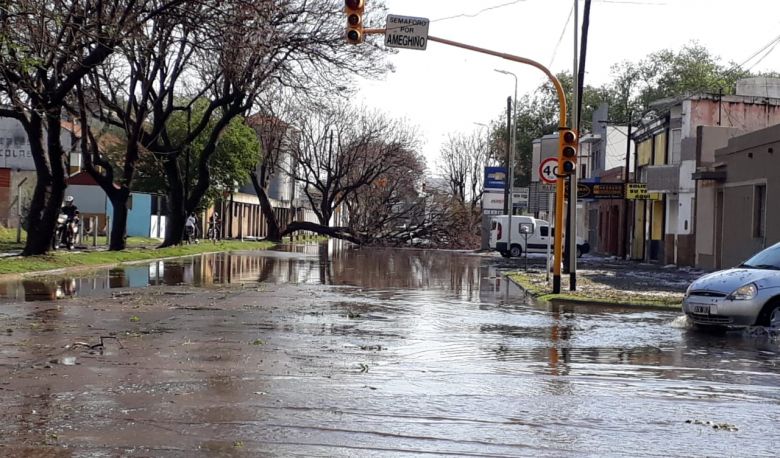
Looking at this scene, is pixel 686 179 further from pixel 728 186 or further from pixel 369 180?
pixel 369 180

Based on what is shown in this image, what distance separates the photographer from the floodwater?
23.4 ft

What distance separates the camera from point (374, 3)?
3066 centimetres

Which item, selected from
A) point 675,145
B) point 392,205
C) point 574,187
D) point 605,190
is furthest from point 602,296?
point 392,205

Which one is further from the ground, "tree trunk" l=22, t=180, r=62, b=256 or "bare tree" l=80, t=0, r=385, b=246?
"bare tree" l=80, t=0, r=385, b=246

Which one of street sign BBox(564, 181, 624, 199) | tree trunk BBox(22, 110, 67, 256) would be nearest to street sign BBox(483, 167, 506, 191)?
street sign BBox(564, 181, 624, 199)

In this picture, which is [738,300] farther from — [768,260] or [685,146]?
[685,146]

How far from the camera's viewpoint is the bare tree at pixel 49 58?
1639 cm

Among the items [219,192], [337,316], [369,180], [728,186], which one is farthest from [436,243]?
[337,316]

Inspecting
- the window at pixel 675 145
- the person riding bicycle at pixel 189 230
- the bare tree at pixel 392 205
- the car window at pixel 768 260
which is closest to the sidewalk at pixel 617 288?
the car window at pixel 768 260

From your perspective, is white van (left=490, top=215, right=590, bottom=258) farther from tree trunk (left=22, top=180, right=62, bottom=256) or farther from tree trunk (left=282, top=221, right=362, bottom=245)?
tree trunk (left=22, top=180, right=62, bottom=256)

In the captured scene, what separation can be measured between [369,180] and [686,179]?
2780 centimetres

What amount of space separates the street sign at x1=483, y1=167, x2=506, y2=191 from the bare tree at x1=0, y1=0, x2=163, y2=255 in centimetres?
3639

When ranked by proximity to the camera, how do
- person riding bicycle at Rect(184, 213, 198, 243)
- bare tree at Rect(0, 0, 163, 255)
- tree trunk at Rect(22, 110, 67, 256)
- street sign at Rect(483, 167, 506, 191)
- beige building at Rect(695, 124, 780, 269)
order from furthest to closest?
street sign at Rect(483, 167, 506, 191) < person riding bicycle at Rect(184, 213, 198, 243) < beige building at Rect(695, 124, 780, 269) < tree trunk at Rect(22, 110, 67, 256) < bare tree at Rect(0, 0, 163, 255)

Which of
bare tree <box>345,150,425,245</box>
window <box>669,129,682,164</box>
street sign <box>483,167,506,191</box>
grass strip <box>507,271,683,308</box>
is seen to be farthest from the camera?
street sign <box>483,167,506,191</box>
